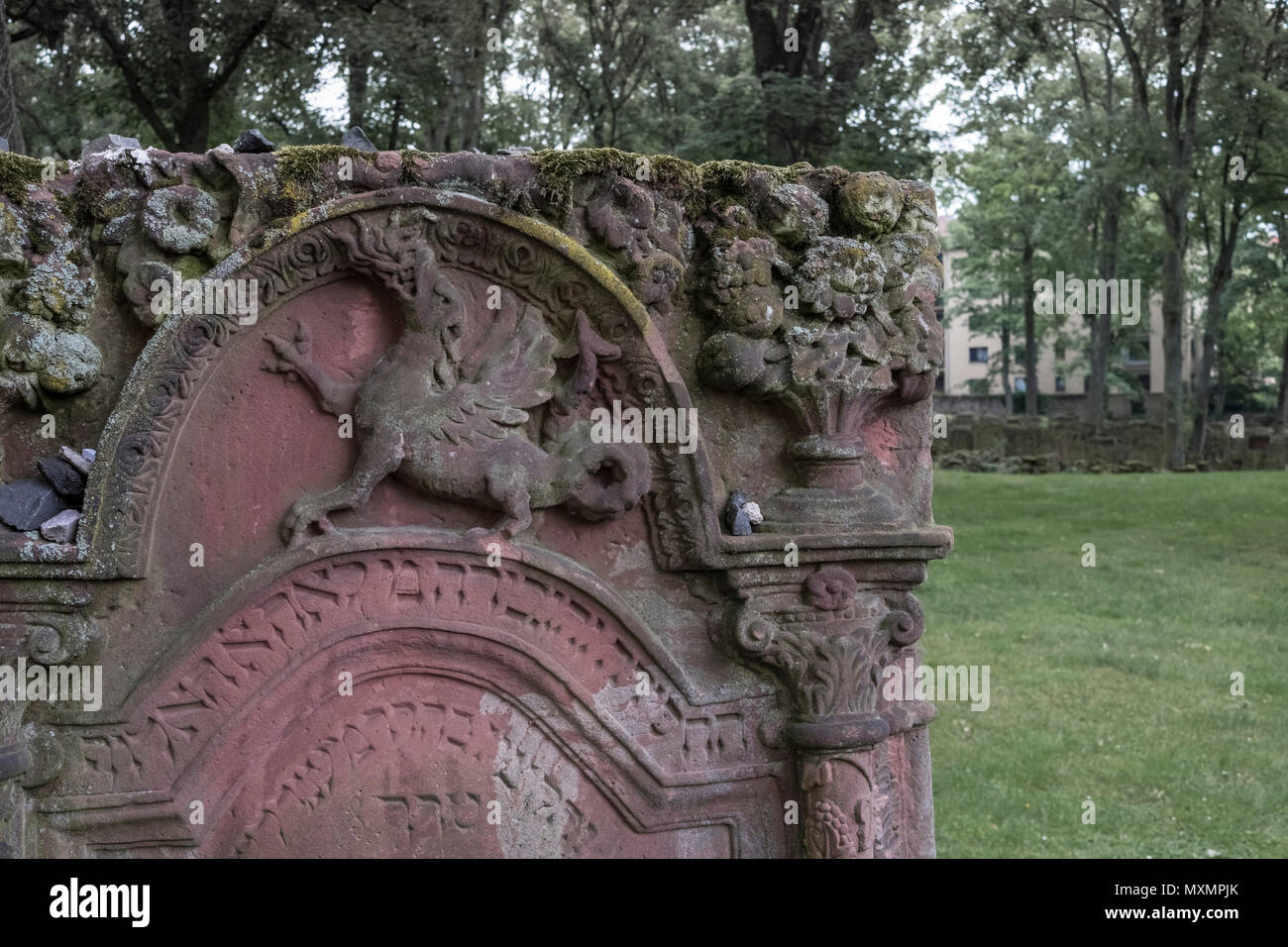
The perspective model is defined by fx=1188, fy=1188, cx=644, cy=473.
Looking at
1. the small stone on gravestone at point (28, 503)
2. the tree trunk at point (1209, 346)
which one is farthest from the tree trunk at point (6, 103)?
the tree trunk at point (1209, 346)

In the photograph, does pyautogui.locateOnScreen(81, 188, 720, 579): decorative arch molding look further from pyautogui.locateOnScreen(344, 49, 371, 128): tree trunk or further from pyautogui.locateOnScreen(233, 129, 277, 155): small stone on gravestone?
pyautogui.locateOnScreen(344, 49, 371, 128): tree trunk

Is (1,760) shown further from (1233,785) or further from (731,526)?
(1233,785)

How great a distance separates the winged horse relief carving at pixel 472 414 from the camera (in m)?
3.12

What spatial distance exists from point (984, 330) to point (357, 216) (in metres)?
34.4

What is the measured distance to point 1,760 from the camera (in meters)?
2.88

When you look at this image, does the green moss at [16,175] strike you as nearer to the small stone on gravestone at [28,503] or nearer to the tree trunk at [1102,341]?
the small stone on gravestone at [28,503]

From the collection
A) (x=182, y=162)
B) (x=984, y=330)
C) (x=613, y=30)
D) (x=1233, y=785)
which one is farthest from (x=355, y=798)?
(x=984, y=330)

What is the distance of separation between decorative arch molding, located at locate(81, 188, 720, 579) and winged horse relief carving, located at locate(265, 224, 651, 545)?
0.06 metres

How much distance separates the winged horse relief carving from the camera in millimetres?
3115

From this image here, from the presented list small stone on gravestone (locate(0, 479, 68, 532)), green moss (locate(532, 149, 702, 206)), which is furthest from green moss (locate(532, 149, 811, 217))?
small stone on gravestone (locate(0, 479, 68, 532))

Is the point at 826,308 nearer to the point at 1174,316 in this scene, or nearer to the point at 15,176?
the point at 15,176

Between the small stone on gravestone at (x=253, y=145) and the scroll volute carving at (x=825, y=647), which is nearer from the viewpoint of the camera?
the small stone on gravestone at (x=253, y=145)

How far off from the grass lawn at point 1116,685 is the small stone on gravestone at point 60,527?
148 inches

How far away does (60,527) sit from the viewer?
9.75 feet
